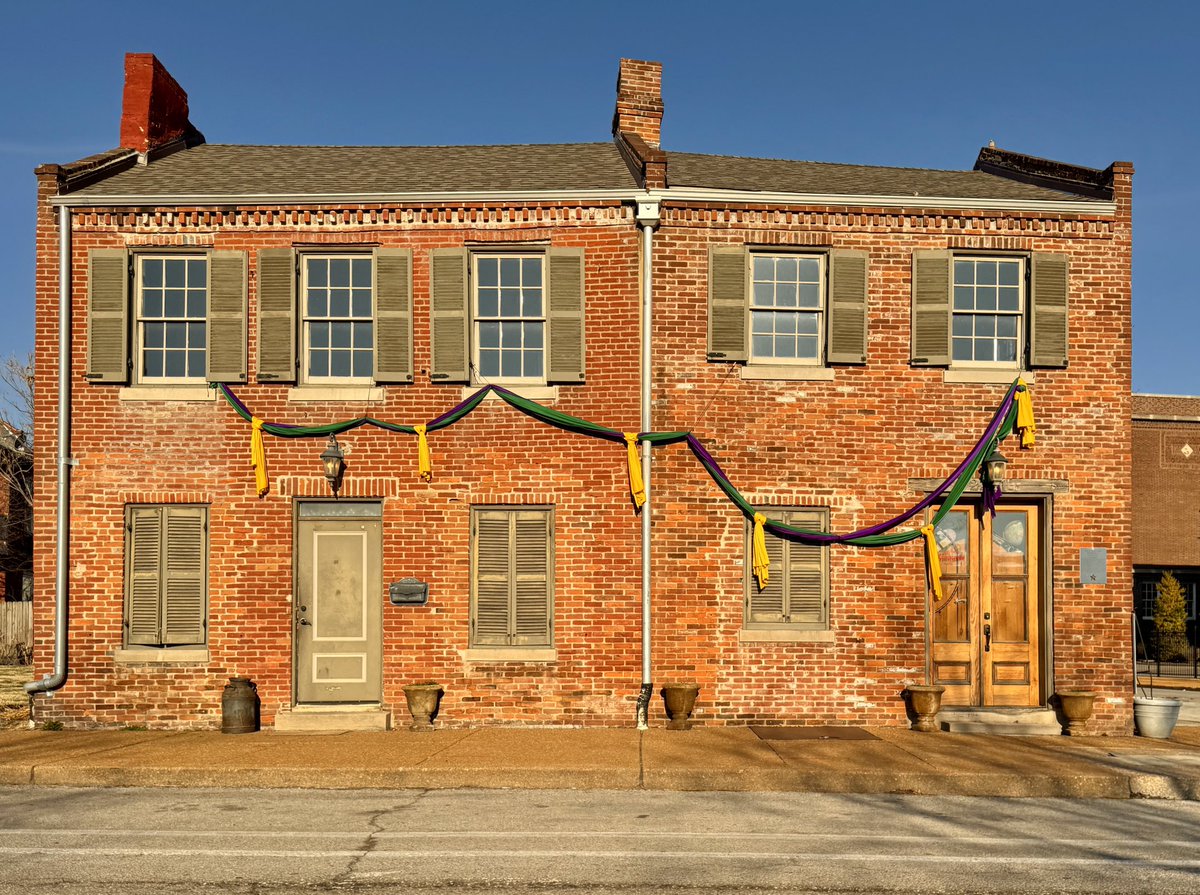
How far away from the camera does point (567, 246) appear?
14102 millimetres

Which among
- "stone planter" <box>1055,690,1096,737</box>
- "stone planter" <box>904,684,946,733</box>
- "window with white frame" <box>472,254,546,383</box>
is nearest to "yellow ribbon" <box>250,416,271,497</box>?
"window with white frame" <box>472,254,546,383</box>

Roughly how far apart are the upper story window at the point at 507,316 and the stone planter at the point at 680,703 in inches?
→ 155

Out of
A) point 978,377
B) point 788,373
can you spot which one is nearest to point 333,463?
point 788,373

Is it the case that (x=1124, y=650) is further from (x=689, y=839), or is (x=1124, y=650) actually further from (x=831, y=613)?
(x=689, y=839)

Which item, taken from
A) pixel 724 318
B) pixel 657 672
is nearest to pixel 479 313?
pixel 724 318

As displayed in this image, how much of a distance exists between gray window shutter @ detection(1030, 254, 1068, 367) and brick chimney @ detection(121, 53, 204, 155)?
41.9 ft

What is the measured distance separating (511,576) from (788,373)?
429cm

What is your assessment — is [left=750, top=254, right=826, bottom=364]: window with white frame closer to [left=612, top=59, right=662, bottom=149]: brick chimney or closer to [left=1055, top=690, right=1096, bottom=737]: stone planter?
[left=612, top=59, right=662, bottom=149]: brick chimney

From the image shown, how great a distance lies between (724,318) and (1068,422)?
4.54m

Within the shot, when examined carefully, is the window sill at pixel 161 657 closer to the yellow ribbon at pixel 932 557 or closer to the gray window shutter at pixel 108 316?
the gray window shutter at pixel 108 316

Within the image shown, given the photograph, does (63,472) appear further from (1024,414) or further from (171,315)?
(1024,414)

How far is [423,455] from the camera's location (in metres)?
13.8

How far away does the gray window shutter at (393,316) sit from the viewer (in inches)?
551

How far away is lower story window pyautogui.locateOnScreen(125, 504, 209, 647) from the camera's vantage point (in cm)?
1382
